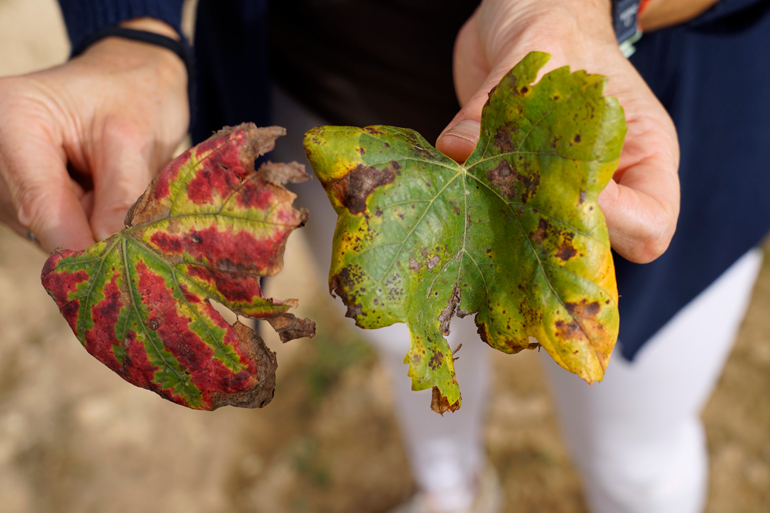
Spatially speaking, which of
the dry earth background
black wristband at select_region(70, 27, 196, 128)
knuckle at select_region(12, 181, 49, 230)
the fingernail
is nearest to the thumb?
the fingernail

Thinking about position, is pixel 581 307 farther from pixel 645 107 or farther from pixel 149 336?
pixel 149 336

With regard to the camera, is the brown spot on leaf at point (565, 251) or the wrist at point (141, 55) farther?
the wrist at point (141, 55)

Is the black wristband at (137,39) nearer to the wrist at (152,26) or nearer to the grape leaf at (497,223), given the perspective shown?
the wrist at (152,26)

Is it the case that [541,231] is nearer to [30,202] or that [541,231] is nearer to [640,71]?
[640,71]

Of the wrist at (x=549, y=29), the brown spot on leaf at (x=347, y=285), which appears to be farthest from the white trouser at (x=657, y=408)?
the brown spot on leaf at (x=347, y=285)

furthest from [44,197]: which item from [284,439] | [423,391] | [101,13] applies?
[284,439]

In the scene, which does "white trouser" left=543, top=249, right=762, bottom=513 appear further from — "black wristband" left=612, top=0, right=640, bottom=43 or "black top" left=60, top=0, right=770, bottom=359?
"black wristband" left=612, top=0, right=640, bottom=43
